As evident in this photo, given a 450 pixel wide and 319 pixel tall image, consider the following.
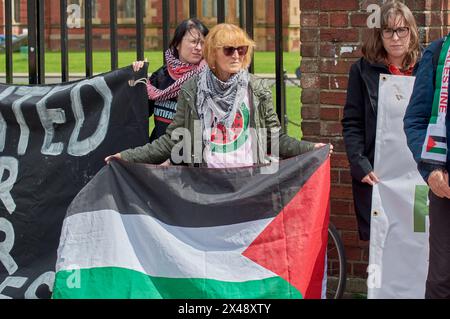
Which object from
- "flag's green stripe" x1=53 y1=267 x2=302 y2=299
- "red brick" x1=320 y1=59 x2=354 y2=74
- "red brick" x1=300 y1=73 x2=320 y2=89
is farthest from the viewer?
"red brick" x1=300 y1=73 x2=320 y2=89

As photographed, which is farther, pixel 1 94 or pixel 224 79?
pixel 1 94

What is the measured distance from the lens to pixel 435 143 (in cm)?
491

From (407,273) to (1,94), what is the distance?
2.71m

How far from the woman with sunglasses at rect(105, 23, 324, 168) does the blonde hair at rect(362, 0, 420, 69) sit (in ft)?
2.12

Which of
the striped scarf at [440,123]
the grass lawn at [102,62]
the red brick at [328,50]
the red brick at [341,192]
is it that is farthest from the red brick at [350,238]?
the grass lawn at [102,62]

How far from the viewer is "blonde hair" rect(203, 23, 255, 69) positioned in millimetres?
5598

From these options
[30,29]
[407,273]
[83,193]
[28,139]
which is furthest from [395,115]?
[30,29]

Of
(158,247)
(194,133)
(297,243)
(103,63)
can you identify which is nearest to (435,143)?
(297,243)

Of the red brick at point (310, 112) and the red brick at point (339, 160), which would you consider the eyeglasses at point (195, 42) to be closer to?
the red brick at point (310, 112)

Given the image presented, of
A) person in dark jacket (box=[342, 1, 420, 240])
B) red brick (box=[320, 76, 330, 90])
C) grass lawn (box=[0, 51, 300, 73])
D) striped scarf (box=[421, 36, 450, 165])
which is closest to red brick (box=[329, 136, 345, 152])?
red brick (box=[320, 76, 330, 90])

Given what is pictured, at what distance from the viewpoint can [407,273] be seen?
5.87m

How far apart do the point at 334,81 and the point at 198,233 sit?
5.38 feet

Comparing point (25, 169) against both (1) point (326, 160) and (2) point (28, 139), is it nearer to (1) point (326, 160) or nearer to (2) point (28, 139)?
(2) point (28, 139)

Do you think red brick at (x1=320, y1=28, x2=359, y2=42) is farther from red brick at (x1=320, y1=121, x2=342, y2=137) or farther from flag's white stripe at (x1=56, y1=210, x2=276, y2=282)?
flag's white stripe at (x1=56, y1=210, x2=276, y2=282)
